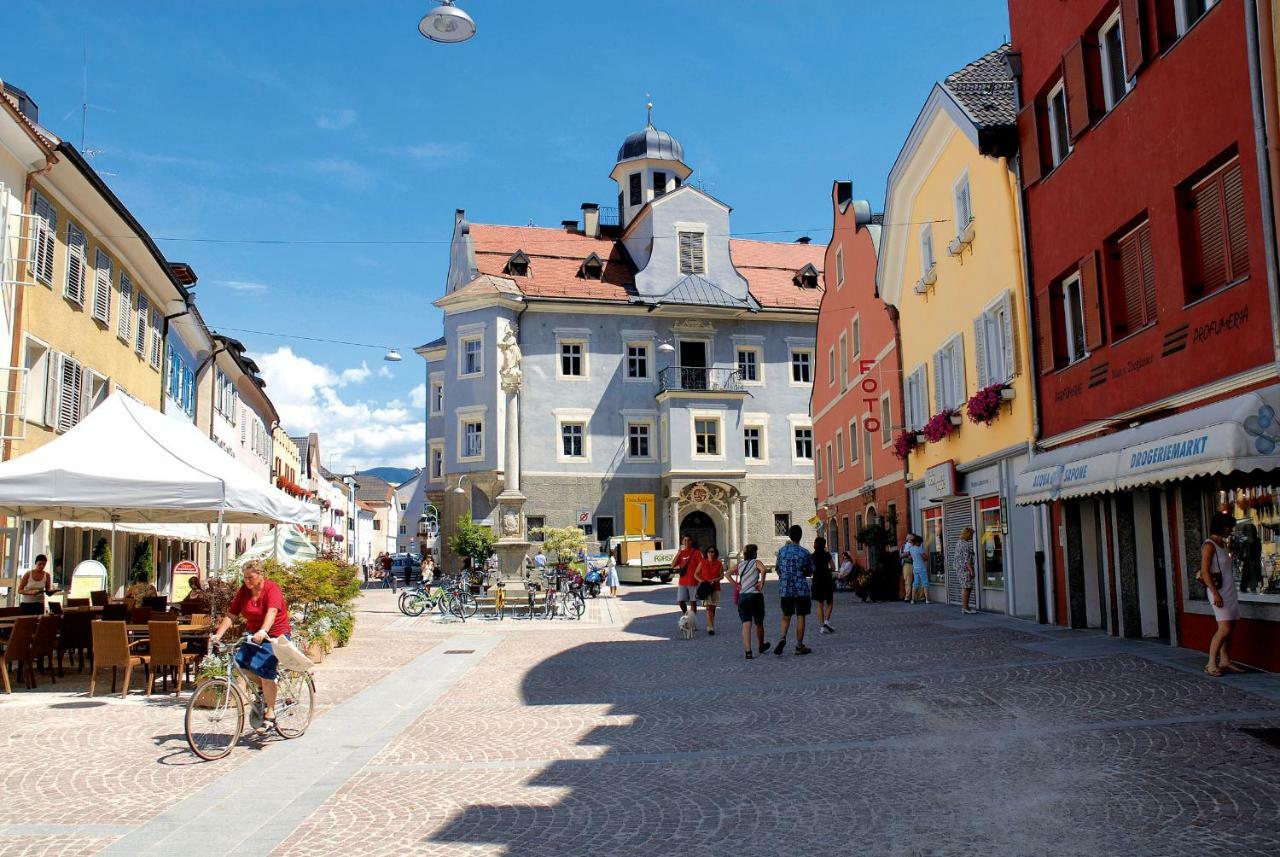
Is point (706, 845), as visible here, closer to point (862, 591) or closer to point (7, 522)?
point (7, 522)

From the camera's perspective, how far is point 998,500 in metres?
19.9

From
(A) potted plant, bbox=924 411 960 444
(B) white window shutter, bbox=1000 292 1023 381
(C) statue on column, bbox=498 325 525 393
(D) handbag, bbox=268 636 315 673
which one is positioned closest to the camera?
(D) handbag, bbox=268 636 315 673

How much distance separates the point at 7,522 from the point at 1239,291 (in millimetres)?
17543

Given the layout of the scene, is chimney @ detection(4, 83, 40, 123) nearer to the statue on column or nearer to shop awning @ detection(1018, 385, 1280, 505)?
shop awning @ detection(1018, 385, 1280, 505)

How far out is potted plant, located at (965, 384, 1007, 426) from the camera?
742 inches

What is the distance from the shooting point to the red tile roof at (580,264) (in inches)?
1906

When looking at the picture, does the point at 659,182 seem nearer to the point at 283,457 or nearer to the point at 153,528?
the point at 283,457

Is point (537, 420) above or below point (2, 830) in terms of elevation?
above

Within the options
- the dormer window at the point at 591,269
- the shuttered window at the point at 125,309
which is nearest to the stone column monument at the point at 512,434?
the dormer window at the point at 591,269

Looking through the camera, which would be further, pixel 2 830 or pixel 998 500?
pixel 998 500

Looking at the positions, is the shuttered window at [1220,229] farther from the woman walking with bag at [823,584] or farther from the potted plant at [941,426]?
the potted plant at [941,426]

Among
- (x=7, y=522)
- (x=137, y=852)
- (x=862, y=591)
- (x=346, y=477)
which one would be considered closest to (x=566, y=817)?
(x=137, y=852)

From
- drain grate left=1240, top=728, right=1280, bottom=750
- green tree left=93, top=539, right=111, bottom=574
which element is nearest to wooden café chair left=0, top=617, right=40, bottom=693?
green tree left=93, top=539, right=111, bottom=574

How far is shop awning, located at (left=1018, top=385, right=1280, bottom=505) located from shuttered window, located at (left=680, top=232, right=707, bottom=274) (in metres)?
36.0
